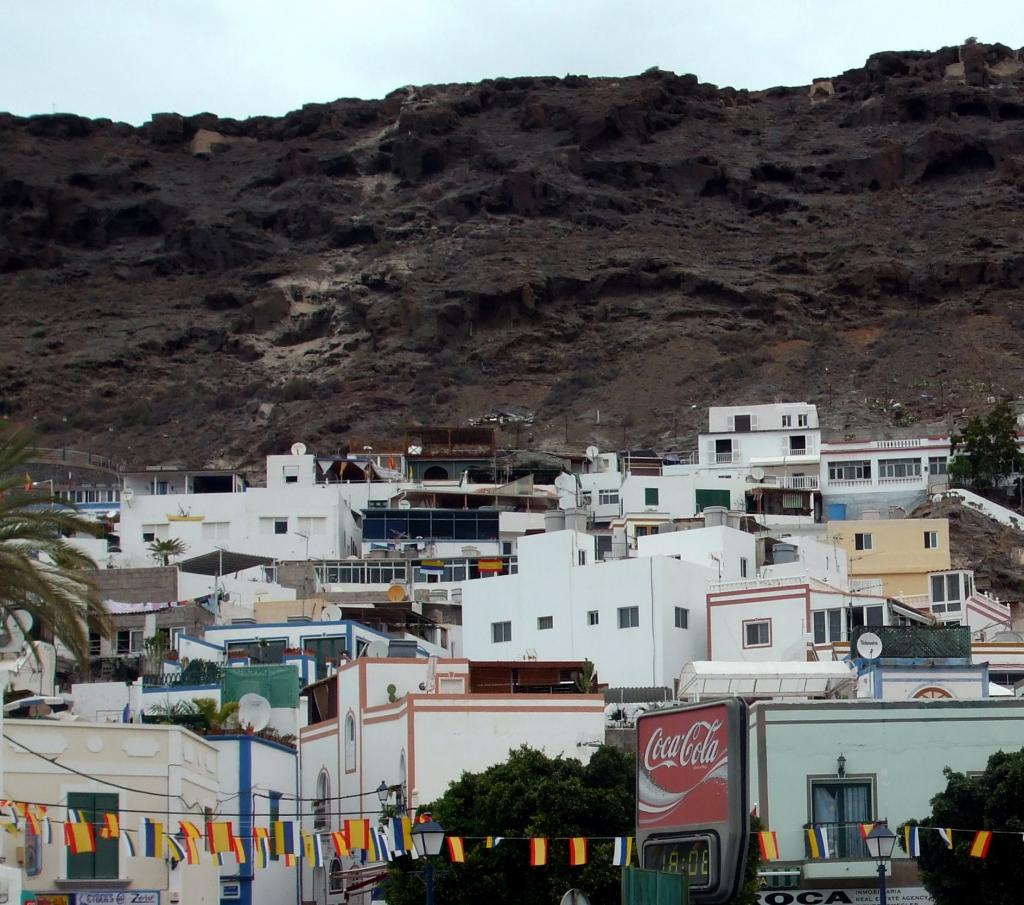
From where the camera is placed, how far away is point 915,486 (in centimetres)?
9800

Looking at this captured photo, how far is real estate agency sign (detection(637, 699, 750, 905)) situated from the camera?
58.4 feet

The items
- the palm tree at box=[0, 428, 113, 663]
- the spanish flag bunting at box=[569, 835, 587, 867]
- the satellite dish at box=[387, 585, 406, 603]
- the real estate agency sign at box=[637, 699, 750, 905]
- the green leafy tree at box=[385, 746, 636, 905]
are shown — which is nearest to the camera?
the real estate agency sign at box=[637, 699, 750, 905]

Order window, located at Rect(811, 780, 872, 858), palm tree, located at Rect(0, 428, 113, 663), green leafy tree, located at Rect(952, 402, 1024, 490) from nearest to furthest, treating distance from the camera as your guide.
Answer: palm tree, located at Rect(0, 428, 113, 663)
window, located at Rect(811, 780, 872, 858)
green leafy tree, located at Rect(952, 402, 1024, 490)

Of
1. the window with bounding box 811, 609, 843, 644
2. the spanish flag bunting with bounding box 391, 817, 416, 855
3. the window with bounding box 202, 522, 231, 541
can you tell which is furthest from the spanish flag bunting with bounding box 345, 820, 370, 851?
the window with bounding box 202, 522, 231, 541

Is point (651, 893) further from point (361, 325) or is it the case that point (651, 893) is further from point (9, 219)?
point (9, 219)

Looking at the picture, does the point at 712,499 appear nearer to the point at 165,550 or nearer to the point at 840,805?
the point at 165,550

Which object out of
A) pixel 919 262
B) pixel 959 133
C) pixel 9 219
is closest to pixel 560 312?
pixel 919 262

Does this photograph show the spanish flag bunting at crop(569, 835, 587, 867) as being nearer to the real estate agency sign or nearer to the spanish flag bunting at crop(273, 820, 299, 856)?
the spanish flag bunting at crop(273, 820, 299, 856)

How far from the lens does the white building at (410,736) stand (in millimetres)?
46844

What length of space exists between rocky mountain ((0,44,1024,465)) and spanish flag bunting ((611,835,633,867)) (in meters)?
84.8

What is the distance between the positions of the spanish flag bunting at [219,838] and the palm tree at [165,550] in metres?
53.2

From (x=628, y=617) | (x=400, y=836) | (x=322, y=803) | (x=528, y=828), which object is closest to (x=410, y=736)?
(x=322, y=803)

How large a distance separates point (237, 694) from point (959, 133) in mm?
138910

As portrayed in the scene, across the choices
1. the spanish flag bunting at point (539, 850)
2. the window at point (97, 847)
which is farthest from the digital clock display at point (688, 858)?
the window at point (97, 847)
